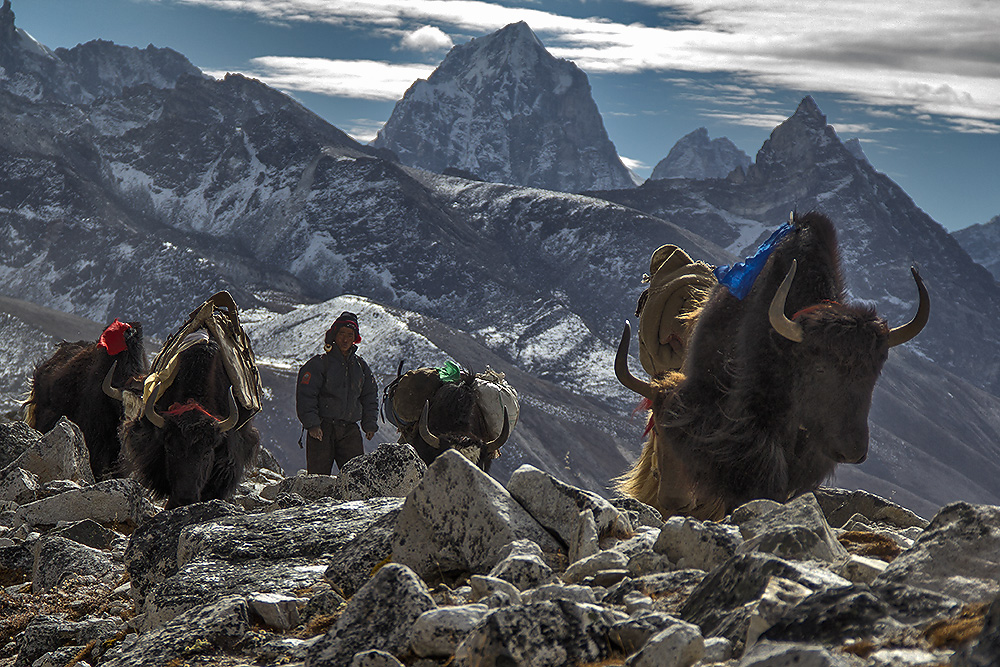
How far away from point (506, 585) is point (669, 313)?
4.68 meters

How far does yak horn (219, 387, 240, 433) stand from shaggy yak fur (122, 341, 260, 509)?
30 mm

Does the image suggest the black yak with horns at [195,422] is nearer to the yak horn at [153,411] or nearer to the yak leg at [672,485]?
the yak horn at [153,411]

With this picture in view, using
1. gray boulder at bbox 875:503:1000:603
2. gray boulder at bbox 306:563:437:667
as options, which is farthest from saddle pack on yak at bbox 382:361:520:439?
gray boulder at bbox 875:503:1000:603

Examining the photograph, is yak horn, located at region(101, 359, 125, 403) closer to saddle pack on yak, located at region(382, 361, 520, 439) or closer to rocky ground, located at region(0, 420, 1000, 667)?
saddle pack on yak, located at region(382, 361, 520, 439)

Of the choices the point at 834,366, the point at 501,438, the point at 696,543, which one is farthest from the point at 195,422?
the point at 696,543

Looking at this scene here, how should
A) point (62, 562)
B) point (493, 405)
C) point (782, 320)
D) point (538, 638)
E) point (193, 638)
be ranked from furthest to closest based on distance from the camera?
point (493, 405)
point (782, 320)
point (62, 562)
point (193, 638)
point (538, 638)

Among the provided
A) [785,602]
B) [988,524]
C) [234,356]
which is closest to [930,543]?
[988,524]

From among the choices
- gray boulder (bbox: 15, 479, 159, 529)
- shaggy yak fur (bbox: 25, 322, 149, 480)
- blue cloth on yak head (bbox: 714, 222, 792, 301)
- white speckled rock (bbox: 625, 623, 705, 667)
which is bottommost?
shaggy yak fur (bbox: 25, 322, 149, 480)

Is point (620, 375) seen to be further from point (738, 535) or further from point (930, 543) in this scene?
point (930, 543)

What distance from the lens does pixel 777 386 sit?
4.94 metres

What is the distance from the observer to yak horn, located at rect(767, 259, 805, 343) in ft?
15.6

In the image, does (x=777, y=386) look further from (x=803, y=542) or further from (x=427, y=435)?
(x=427, y=435)

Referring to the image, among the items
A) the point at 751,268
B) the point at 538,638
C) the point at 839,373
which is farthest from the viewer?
the point at 751,268

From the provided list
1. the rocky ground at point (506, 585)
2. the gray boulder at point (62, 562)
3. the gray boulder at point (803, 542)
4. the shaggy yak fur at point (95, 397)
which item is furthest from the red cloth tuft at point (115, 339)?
the gray boulder at point (803, 542)
